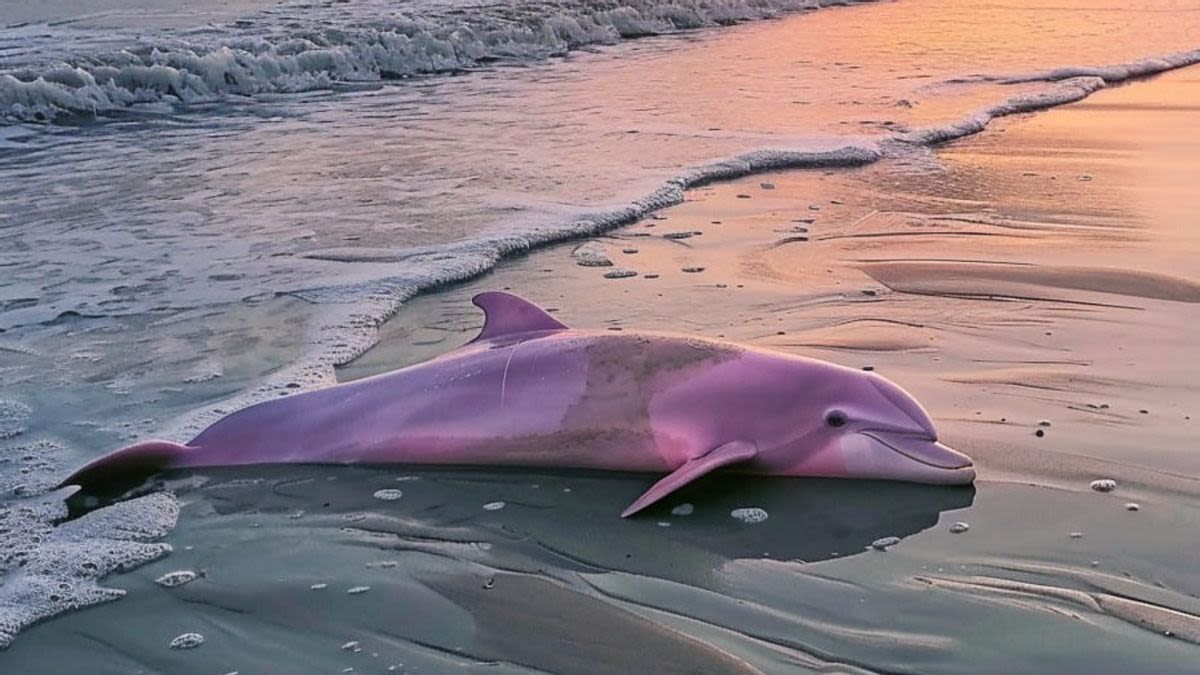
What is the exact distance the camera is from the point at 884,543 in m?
3.84

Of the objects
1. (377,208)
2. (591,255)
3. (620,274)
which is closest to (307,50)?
(377,208)

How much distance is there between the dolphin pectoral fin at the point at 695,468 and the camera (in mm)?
3933

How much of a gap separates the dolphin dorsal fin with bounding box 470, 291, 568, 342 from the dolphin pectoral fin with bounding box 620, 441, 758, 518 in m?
0.83

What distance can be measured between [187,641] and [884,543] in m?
1.98

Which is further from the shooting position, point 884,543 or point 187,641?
point 884,543

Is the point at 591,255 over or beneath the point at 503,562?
over

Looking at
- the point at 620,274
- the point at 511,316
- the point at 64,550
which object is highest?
the point at 511,316

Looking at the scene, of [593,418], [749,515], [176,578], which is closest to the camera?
[176,578]

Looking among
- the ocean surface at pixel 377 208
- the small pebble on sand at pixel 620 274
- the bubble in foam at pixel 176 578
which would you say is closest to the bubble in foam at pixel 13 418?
the ocean surface at pixel 377 208

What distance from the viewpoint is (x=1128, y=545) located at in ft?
12.2

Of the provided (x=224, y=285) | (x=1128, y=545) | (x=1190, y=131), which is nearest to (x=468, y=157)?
(x=224, y=285)

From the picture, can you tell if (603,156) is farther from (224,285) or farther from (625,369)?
(625,369)

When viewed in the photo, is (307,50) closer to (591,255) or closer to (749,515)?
(591,255)

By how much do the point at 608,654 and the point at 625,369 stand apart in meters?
1.35
